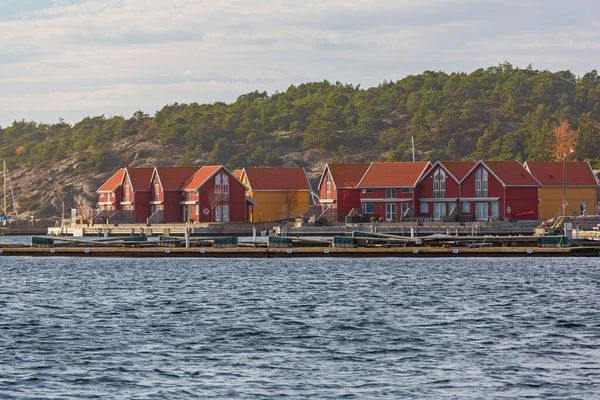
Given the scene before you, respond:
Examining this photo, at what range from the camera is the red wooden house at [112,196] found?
128m

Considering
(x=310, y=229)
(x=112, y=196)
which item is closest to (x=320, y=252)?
(x=310, y=229)

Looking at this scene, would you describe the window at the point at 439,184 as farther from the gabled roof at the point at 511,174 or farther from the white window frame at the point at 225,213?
the white window frame at the point at 225,213

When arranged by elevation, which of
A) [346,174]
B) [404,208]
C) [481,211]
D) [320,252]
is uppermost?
[346,174]

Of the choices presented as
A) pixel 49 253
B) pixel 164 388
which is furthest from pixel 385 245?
Result: pixel 164 388

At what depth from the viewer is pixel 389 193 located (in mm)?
110188

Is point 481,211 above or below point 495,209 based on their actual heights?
below

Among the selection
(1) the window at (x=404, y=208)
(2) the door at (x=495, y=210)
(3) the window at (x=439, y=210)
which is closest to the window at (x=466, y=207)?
(3) the window at (x=439, y=210)

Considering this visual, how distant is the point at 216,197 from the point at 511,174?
3395 cm

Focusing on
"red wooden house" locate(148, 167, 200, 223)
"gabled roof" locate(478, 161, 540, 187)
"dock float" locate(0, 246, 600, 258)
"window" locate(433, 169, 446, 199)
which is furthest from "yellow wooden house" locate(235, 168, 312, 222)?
"dock float" locate(0, 246, 600, 258)

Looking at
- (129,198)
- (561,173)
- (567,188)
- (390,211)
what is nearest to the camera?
(390,211)

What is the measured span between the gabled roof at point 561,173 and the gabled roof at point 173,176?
135 ft

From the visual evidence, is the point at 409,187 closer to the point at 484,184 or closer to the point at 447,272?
the point at 484,184

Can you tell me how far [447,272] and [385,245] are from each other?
807 cm

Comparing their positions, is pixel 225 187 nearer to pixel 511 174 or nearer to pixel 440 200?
pixel 440 200
